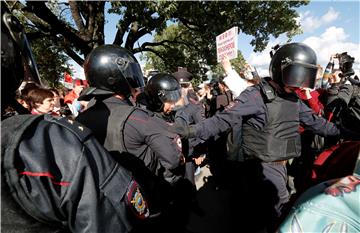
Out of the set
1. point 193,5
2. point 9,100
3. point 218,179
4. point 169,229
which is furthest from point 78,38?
point 9,100

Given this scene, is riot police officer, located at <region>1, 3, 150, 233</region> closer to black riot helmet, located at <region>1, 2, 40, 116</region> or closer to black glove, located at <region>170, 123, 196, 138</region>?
black riot helmet, located at <region>1, 2, 40, 116</region>

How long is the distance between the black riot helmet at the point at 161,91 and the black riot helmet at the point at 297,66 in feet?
4.68

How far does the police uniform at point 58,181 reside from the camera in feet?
2.87

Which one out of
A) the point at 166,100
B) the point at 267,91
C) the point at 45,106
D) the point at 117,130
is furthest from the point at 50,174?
the point at 45,106

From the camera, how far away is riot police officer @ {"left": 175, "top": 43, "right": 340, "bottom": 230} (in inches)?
108

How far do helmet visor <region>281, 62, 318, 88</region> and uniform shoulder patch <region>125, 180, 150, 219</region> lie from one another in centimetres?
205

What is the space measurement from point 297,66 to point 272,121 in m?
0.58

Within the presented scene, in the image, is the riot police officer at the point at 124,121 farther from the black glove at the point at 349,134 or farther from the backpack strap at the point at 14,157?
the black glove at the point at 349,134

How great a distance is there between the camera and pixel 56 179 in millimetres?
947

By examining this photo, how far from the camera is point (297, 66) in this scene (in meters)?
2.71

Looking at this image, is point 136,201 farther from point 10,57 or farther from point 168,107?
point 168,107

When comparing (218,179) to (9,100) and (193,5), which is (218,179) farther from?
(193,5)

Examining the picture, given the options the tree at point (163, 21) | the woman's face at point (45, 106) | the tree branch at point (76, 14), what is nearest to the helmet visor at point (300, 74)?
the woman's face at point (45, 106)

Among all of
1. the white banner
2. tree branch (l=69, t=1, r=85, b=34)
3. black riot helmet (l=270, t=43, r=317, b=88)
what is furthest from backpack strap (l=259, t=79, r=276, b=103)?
tree branch (l=69, t=1, r=85, b=34)
